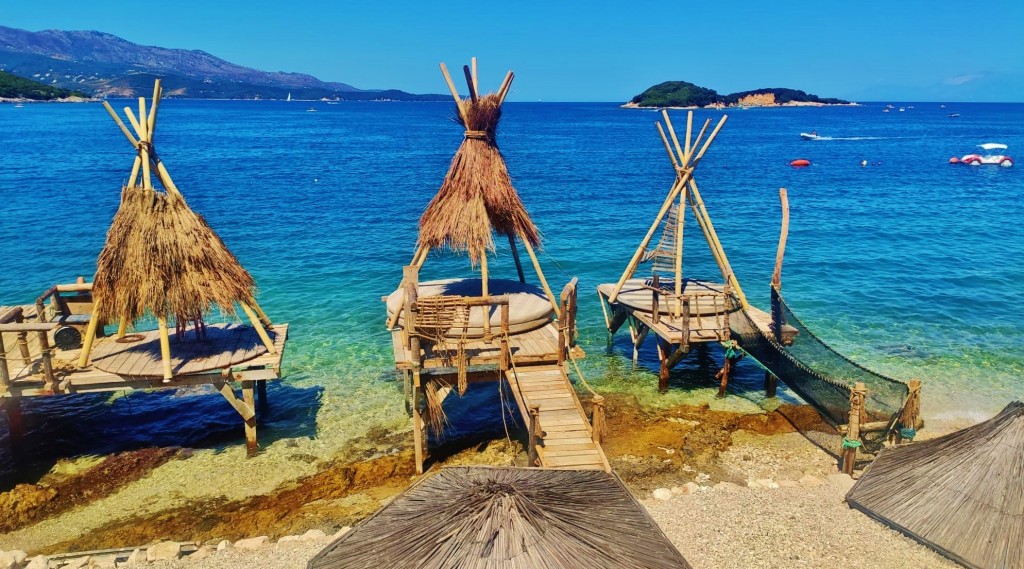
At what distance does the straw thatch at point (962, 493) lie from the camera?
29.1 feet

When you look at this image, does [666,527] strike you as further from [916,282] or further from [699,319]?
[916,282]

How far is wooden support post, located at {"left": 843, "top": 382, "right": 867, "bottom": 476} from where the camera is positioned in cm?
1118

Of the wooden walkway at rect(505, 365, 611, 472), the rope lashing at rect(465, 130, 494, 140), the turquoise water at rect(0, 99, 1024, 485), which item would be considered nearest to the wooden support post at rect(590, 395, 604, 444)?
the wooden walkway at rect(505, 365, 611, 472)

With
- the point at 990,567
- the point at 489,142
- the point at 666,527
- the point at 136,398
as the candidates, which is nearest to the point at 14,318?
the point at 136,398

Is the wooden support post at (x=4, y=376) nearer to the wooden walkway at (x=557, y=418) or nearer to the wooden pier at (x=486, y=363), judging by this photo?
the wooden pier at (x=486, y=363)

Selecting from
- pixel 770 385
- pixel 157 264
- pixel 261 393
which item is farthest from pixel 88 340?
pixel 770 385

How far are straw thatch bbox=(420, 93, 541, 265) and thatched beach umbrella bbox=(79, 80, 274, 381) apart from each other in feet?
13.1

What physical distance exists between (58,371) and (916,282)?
26.3m

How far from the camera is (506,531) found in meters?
6.90

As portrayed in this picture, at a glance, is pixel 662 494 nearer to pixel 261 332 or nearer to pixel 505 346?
pixel 505 346

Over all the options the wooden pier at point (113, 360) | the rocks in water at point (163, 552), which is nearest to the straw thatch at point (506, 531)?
the rocks in water at point (163, 552)

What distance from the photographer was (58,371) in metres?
11.8

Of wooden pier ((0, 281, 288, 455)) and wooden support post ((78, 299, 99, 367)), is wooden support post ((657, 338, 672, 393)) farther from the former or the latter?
wooden support post ((78, 299, 99, 367))

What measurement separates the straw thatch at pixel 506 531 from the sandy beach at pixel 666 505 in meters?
2.17
